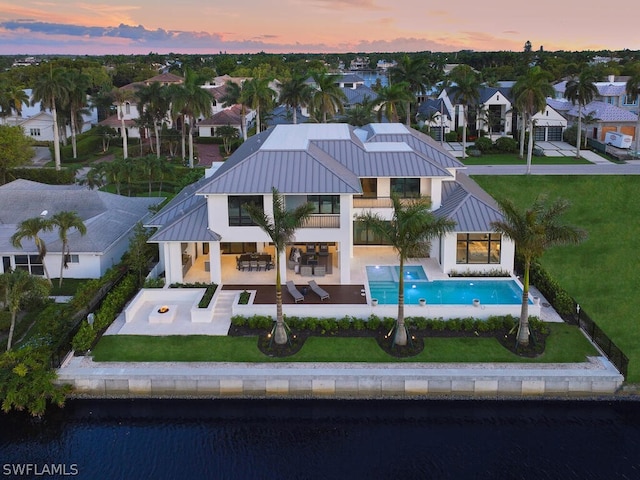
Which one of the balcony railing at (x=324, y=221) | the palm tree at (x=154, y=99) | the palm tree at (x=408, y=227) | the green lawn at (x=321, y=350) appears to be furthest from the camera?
the palm tree at (x=154, y=99)

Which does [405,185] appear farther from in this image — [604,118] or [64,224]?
[604,118]

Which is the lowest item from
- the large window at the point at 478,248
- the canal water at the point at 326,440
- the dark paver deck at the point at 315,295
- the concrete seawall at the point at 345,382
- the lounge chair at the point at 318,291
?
the canal water at the point at 326,440

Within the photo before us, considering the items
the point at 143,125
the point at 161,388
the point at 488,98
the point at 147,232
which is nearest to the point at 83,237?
the point at 147,232

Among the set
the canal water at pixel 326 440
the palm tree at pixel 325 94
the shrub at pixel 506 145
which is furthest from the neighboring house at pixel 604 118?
the canal water at pixel 326 440

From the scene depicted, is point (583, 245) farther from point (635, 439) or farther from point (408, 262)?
point (635, 439)

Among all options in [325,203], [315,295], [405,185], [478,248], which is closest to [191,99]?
[405,185]

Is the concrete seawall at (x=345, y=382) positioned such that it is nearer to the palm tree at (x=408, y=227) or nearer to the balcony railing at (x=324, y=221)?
the palm tree at (x=408, y=227)

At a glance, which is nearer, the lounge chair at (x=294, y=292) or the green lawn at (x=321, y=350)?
the green lawn at (x=321, y=350)
